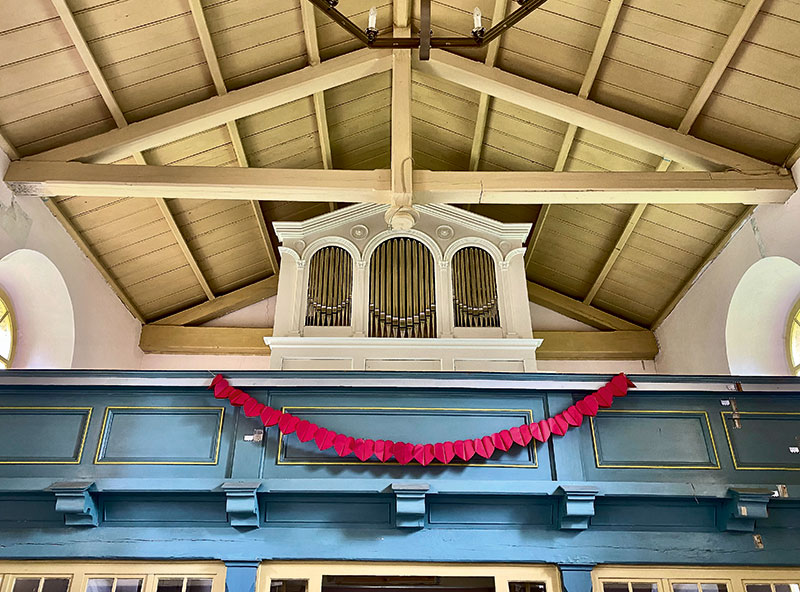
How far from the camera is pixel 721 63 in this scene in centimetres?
564

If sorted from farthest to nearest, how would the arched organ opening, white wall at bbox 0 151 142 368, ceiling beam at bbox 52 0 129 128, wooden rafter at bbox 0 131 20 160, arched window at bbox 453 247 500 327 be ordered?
arched window at bbox 453 247 500 327
the arched organ opening
white wall at bbox 0 151 142 368
wooden rafter at bbox 0 131 20 160
ceiling beam at bbox 52 0 129 128

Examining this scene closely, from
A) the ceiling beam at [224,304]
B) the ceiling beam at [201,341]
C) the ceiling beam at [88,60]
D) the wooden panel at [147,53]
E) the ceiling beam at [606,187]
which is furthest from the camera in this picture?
the ceiling beam at [224,304]

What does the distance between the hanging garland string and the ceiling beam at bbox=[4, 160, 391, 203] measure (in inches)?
70.6

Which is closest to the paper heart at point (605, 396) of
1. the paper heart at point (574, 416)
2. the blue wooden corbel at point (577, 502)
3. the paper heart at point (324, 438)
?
the paper heart at point (574, 416)

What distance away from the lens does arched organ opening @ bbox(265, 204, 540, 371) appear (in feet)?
23.2

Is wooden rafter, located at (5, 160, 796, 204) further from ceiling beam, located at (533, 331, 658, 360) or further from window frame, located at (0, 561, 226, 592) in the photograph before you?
ceiling beam, located at (533, 331, 658, 360)

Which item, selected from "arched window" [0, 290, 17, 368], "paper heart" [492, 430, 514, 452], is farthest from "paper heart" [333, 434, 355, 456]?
"arched window" [0, 290, 17, 368]

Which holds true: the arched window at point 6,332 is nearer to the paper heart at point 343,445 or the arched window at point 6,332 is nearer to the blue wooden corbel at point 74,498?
the blue wooden corbel at point 74,498

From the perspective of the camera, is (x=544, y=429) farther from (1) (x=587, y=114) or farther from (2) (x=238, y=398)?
(1) (x=587, y=114)

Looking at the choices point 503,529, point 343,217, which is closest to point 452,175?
Answer: point 343,217

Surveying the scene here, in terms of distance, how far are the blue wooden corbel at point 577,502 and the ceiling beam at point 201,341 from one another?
197 inches

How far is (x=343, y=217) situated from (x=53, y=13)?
139 inches

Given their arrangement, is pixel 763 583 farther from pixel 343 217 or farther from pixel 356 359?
pixel 343 217

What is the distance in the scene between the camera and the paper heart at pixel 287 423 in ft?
16.7
